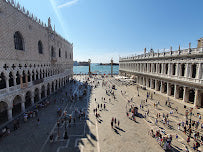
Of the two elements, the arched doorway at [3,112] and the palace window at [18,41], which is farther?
the palace window at [18,41]

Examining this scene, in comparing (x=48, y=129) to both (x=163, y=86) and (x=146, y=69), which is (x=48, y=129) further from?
(x=146, y=69)

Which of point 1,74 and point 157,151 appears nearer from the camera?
point 157,151

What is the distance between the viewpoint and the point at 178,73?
86.7 feet

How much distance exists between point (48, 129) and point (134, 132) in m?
11.7

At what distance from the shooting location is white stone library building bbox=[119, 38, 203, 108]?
2208 cm

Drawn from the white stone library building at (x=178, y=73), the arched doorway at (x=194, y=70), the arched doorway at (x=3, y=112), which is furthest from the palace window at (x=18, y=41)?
the arched doorway at (x=194, y=70)

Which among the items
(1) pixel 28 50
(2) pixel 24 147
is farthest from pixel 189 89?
(1) pixel 28 50

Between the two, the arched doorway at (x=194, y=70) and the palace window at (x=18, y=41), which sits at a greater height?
the palace window at (x=18, y=41)

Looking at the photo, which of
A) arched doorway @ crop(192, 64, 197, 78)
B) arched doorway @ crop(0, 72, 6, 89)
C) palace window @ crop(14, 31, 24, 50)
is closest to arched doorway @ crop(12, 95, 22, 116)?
arched doorway @ crop(0, 72, 6, 89)

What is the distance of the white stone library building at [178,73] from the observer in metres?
22.1

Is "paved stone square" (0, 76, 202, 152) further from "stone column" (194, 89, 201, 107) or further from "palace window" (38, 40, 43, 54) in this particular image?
"palace window" (38, 40, 43, 54)

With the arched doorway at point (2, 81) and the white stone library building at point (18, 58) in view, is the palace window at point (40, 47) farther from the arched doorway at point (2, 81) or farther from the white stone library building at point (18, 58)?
the arched doorway at point (2, 81)

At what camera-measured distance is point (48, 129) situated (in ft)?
51.7

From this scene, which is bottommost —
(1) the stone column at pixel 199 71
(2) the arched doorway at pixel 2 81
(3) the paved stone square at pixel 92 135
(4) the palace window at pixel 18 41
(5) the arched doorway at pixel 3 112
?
(3) the paved stone square at pixel 92 135
